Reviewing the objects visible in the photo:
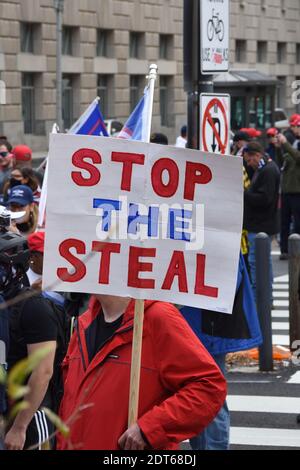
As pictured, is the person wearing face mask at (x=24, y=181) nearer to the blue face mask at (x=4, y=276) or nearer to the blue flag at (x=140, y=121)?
the blue flag at (x=140, y=121)

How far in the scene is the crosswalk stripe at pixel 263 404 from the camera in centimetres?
883

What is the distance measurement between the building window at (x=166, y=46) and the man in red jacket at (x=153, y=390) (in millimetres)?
41790

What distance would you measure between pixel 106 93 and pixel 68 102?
3023mm

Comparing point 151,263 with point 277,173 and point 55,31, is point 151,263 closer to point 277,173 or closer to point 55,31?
point 277,173

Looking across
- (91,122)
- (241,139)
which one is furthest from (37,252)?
(241,139)

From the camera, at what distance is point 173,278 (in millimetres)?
4316

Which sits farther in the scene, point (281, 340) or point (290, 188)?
point (290, 188)

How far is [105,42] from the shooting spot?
135 ft

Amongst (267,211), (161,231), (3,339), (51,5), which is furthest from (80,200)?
(51,5)

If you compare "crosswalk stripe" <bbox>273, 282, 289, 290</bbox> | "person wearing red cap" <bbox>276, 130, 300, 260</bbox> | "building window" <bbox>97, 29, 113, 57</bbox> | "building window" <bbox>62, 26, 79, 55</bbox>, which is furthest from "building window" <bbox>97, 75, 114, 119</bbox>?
"crosswalk stripe" <bbox>273, 282, 289, 290</bbox>

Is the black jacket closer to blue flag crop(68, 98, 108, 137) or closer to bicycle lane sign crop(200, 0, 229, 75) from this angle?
bicycle lane sign crop(200, 0, 229, 75)

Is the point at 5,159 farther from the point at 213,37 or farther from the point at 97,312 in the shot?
the point at 97,312

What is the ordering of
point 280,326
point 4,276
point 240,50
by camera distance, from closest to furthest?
point 4,276 → point 280,326 → point 240,50

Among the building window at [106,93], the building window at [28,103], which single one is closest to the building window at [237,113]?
the building window at [28,103]
